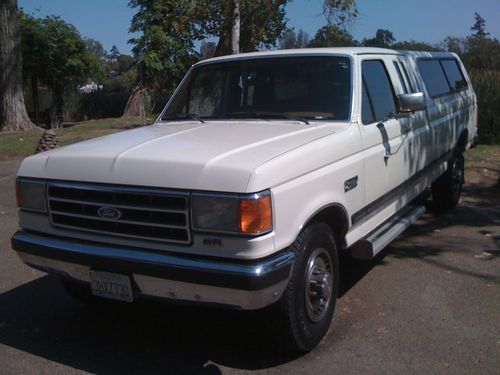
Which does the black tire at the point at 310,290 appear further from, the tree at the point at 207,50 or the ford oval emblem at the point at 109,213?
the tree at the point at 207,50

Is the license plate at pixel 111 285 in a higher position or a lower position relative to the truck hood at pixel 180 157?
lower

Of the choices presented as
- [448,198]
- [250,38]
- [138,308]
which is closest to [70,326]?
[138,308]

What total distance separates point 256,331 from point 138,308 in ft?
3.47

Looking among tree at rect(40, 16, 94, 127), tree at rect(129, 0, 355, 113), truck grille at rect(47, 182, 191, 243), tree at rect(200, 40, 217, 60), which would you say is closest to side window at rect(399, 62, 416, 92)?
truck grille at rect(47, 182, 191, 243)

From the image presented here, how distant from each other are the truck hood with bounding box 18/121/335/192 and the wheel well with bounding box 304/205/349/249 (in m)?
0.50

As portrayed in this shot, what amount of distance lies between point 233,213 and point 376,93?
91.7 inches

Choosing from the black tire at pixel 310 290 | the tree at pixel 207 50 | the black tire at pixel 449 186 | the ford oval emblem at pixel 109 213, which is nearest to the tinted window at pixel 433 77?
the black tire at pixel 449 186

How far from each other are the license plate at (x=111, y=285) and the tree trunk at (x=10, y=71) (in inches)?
564

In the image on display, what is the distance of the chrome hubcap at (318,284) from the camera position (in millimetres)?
3734

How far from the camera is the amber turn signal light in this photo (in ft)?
10.4

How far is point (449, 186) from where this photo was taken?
727 cm

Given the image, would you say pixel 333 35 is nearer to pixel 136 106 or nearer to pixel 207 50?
pixel 207 50

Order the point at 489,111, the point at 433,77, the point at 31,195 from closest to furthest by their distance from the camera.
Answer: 1. the point at 31,195
2. the point at 433,77
3. the point at 489,111

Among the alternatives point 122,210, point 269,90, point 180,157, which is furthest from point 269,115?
point 122,210
